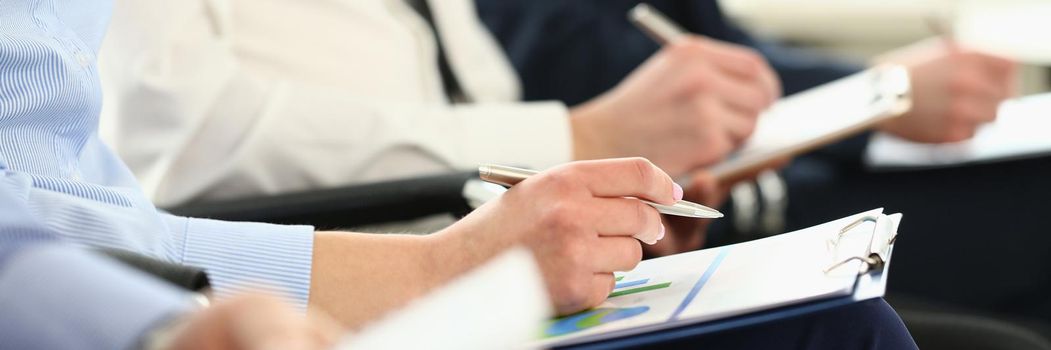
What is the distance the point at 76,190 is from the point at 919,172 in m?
1.01

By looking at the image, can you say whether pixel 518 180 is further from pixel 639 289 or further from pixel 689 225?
pixel 689 225

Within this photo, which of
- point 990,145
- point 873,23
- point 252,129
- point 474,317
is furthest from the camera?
point 873,23

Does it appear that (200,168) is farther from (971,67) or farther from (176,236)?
(971,67)

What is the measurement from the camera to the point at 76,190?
1.99 ft

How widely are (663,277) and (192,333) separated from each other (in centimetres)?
33

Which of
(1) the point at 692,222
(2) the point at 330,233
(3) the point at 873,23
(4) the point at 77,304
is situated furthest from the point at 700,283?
(3) the point at 873,23

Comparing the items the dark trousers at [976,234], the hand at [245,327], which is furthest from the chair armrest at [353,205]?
the dark trousers at [976,234]

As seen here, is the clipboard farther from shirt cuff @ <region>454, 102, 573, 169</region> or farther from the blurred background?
the blurred background

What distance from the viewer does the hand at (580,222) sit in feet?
2.01

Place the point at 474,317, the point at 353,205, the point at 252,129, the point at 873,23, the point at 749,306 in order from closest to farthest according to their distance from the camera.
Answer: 1. the point at 474,317
2. the point at 749,306
3. the point at 353,205
4. the point at 252,129
5. the point at 873,23

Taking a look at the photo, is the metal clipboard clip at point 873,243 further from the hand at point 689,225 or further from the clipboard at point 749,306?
the hand at point 689,225

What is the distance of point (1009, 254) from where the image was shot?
4.20ft

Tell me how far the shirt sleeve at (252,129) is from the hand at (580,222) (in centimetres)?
36

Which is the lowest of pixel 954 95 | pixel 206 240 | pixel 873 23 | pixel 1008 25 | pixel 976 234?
pixel 206 240
